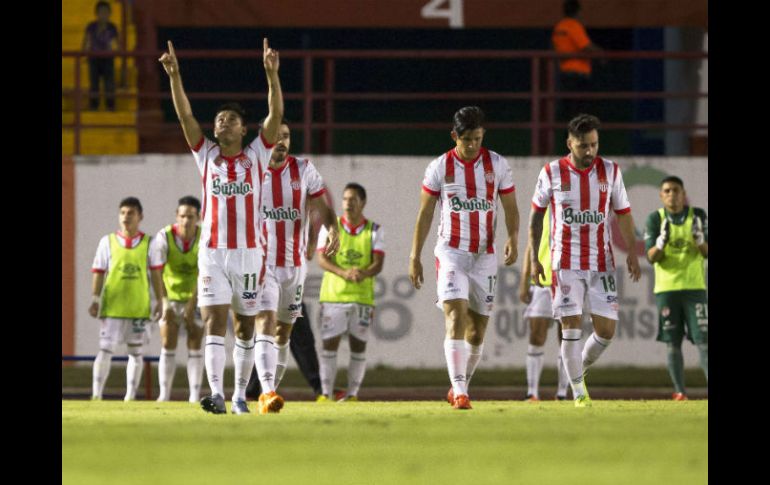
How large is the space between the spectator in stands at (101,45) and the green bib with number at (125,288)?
6.50 meters

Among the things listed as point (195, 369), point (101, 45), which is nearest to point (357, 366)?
point (195, 369)

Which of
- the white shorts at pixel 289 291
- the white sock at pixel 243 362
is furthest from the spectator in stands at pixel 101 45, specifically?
the white sock at pixel 243 362

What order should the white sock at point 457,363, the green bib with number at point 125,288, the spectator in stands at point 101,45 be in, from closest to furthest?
the white sock at point 457,363
the green bib with number at point 125,288
the spectator in stands at point 101,45

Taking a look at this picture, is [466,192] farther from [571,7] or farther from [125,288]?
[571,7]

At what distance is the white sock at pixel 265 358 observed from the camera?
11.3 m

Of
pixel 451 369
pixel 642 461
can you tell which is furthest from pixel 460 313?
pixel 642 461

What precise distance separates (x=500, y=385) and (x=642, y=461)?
36.5ft

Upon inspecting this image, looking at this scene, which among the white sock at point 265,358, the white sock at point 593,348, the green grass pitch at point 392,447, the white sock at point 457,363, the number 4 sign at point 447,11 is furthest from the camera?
the number 4 sign at point 447,11

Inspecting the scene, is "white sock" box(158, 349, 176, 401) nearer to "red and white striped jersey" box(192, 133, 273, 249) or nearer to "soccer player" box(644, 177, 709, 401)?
"red and white striped jersey" box(192, 133, 273, 249)

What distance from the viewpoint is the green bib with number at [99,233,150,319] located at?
53.4ft

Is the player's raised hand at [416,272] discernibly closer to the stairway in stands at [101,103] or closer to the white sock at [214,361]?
the white sock at [214,361]

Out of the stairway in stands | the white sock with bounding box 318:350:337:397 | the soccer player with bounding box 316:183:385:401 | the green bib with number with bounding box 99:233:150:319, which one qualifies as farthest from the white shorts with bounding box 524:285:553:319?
the stairway in stands

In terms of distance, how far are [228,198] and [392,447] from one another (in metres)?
3.03
